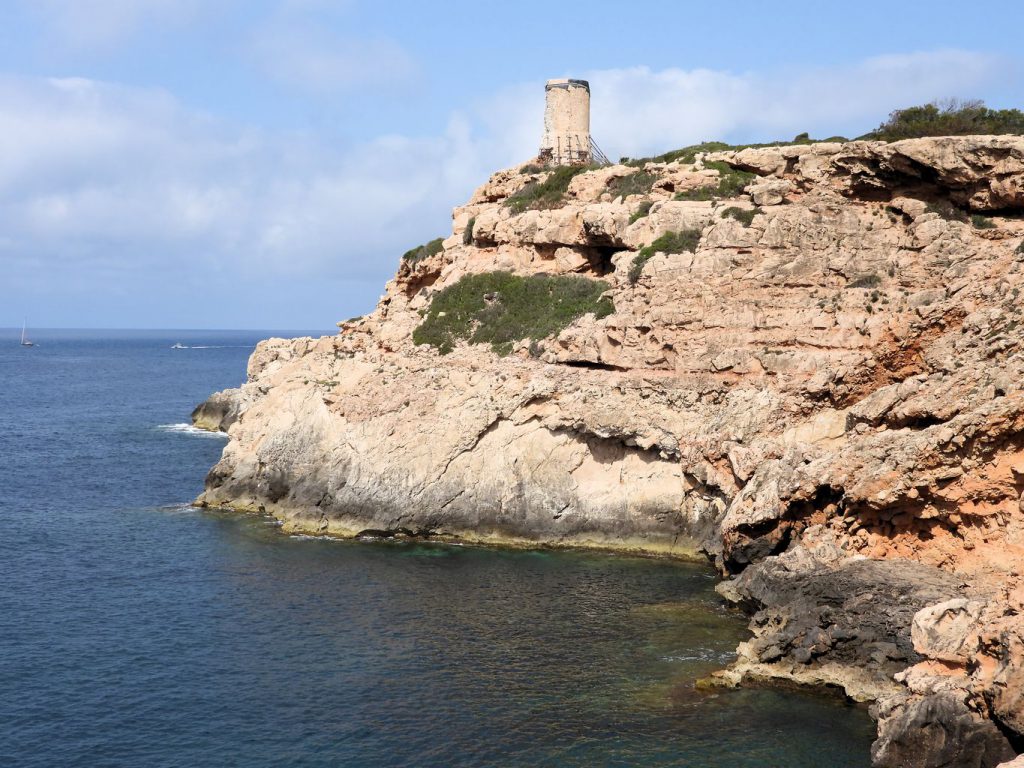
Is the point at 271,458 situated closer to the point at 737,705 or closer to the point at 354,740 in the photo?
the point at 354,740

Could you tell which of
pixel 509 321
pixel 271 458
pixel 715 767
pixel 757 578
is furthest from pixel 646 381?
pixel 715 767

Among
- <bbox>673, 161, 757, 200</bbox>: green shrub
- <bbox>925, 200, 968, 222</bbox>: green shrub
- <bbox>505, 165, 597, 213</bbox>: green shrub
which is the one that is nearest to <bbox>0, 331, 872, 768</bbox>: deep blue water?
<bbox>925, 200, 968, 222</bbox>: green shrub

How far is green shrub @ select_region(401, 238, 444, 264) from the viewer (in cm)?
6172

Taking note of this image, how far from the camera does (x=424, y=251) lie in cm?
6222

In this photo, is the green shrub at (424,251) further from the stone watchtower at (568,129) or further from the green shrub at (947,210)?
the green shrub at (947,210)

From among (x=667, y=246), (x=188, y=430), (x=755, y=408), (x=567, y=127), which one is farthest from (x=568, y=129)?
(x=188, y=430)

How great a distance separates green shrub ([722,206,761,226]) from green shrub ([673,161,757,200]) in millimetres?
4099

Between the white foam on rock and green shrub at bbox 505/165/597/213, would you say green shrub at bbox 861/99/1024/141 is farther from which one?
the white foam on rock

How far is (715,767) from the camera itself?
23641 mm

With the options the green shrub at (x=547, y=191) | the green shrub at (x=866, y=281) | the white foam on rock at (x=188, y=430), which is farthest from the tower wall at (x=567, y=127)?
the white foam on rock at (x=188, y=430)

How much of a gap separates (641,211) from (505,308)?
8989mm

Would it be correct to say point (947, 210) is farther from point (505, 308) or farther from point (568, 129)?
point (568, 129)

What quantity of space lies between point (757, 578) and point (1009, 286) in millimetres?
13835

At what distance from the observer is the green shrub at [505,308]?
168 ft
